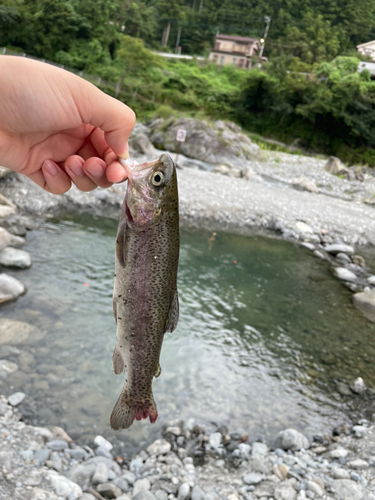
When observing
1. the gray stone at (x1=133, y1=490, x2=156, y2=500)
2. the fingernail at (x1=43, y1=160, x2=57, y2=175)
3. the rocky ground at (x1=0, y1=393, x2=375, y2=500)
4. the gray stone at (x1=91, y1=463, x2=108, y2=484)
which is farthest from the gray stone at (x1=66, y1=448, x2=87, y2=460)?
the fingernail at (x1=43, y1=160, x2=57, y2=175)

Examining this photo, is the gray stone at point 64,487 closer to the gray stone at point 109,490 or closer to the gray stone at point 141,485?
the gray stone at point 109,490

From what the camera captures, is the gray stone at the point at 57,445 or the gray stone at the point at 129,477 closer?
the gray stone at the point at 129,477

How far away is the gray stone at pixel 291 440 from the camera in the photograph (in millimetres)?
5035

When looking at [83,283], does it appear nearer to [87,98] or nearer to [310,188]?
[87,98]

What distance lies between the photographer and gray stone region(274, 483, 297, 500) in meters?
4.05

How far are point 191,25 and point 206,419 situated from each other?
2858 inches

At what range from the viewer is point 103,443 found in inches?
181

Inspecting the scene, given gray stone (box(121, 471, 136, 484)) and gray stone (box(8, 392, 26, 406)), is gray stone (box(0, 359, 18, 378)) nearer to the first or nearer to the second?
gray stone (box(8, 392, 26, 406))

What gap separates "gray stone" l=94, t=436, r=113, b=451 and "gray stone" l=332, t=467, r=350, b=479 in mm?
2626

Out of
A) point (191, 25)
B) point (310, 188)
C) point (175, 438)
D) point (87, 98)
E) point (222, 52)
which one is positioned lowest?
point (175, 438)

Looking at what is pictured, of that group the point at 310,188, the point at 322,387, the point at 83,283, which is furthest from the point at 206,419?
the point at 310,188

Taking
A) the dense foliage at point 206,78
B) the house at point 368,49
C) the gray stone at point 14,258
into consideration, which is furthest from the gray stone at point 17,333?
the house at point 368,49

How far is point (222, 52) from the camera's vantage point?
6128cm

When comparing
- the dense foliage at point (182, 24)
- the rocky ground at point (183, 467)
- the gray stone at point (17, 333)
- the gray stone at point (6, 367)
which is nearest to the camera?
the rocky ground at point (183, 467)
